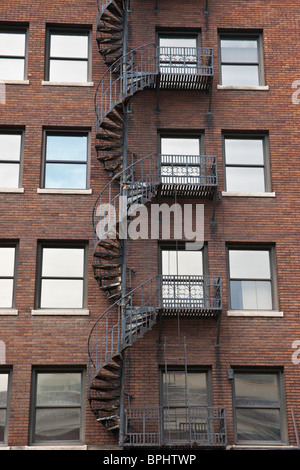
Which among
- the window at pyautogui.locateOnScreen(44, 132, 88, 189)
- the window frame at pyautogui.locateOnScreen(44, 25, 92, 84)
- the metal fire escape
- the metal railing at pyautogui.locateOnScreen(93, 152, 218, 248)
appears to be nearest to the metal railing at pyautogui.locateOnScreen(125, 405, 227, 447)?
the metal fire escape

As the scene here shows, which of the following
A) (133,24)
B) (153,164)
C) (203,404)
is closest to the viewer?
(203,404)

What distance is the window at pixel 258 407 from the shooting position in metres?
18.8

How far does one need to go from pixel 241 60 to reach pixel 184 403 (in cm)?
1035

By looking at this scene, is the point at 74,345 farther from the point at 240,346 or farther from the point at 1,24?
the point at 1,24

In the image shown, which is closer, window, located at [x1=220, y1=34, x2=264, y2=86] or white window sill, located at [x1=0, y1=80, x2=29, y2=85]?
white window sill, located at [x1=0, y1=80, x2=29, y2=85]

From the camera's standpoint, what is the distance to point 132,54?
21.4 meters

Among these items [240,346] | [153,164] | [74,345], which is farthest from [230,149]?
[74,345]

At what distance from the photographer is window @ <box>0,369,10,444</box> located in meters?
18.3

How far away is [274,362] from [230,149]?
6.31 meters

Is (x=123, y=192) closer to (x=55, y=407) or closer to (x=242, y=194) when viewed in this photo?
(x=242, y=194)

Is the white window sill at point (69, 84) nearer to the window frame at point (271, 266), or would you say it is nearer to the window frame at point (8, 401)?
the window frame at point (271, 266)

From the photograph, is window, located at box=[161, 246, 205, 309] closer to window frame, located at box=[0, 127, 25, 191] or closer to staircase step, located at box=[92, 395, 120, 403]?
staircase step, located at box=[92, 395, 120, 403]

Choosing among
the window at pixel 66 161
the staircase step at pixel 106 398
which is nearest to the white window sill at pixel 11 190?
the window at pixel 66 161

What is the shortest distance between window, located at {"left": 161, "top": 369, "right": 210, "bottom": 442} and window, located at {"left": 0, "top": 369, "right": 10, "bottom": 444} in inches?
152
